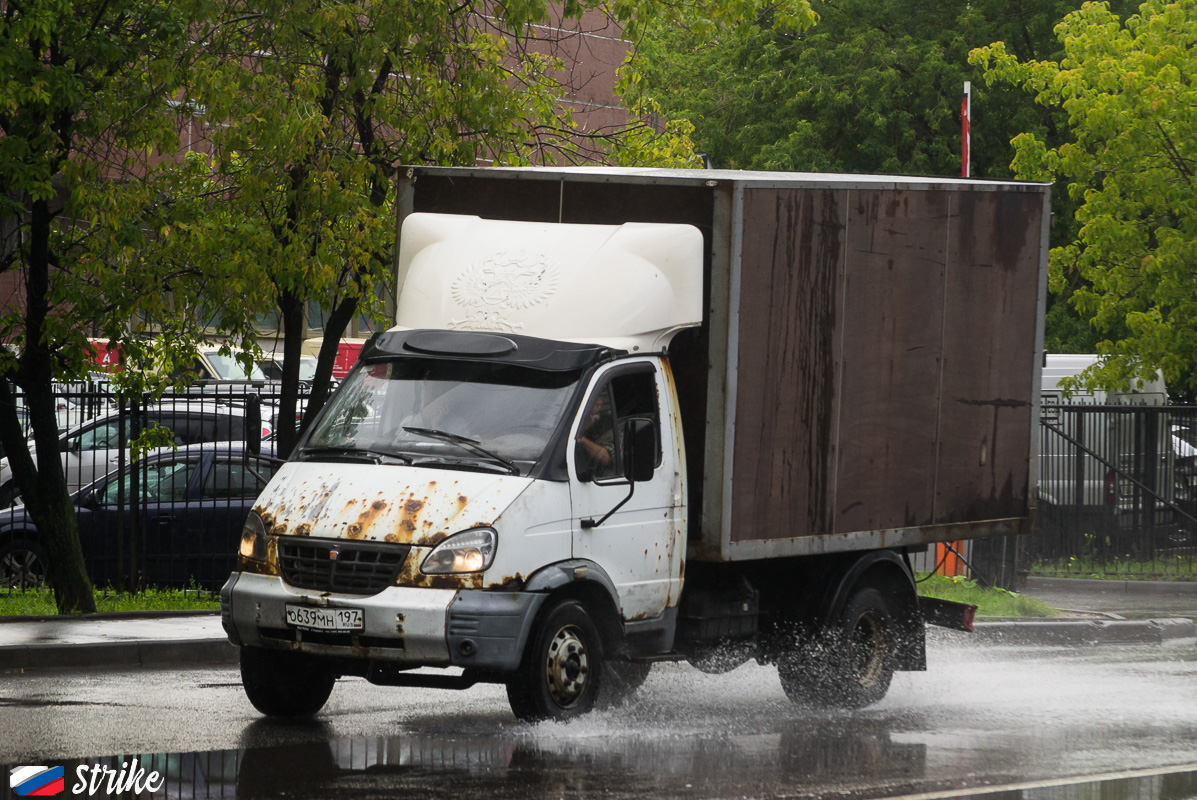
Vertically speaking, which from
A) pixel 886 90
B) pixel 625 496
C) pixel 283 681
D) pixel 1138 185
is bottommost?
pixel 283 681

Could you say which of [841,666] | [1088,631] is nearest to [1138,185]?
[1088,631]

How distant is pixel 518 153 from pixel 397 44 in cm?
161

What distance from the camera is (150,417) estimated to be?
16.2 meters

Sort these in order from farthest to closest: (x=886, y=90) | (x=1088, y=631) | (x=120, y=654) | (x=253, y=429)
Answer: (x=886, y=90) < (x=1088, y=631) < (x=120, y=654) < (x=253, y=429)

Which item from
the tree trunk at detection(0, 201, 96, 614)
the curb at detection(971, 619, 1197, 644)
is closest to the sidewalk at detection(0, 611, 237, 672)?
the tree trunk at detection(0, 201, 96, 614)

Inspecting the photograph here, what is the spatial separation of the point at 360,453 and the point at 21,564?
333 inches

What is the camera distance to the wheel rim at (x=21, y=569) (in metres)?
16.0

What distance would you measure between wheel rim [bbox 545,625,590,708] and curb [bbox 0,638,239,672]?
3347 millimetres

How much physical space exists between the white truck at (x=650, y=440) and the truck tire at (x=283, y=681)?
2cm

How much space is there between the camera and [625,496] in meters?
9.16

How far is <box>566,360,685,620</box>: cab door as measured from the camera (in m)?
8.94

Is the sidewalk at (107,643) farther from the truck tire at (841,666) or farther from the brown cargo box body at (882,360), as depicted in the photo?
the brown cargo box body at (882,360)

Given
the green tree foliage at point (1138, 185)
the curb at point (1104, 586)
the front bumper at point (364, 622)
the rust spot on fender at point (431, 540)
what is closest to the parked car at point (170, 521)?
the front bumper at point (364, 622)

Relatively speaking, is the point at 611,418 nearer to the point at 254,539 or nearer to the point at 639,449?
the point at 639,449
